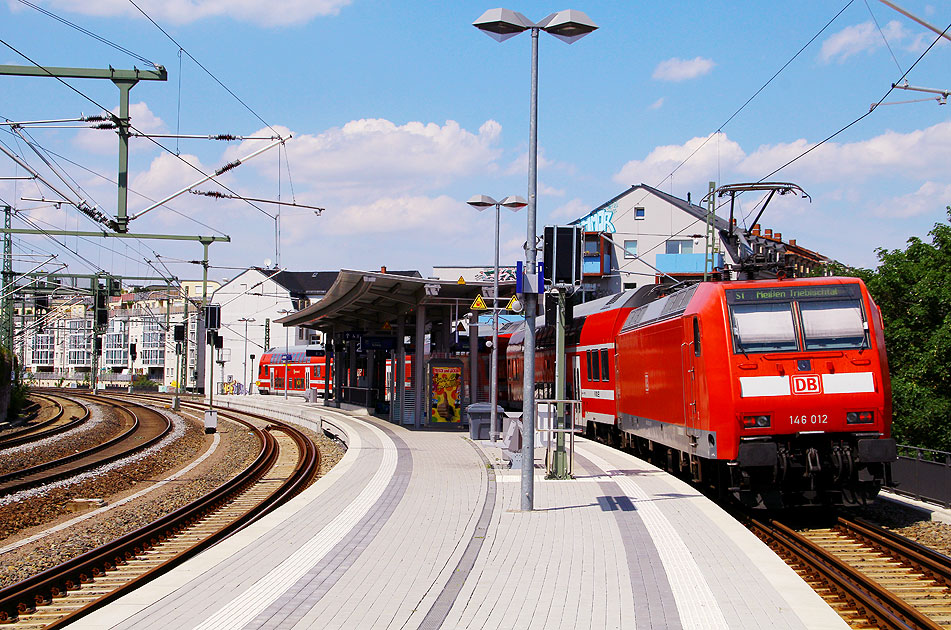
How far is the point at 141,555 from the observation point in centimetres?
1118

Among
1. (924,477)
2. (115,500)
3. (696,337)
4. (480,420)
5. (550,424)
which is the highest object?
(696,337)

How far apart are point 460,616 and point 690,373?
686 cm

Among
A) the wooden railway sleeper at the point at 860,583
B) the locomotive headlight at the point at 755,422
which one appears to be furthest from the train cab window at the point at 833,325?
the wooden railway sleeper at the point at 860,583

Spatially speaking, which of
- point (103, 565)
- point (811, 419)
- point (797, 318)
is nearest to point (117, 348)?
point (103, 565)

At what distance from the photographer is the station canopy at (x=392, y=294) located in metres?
26.0

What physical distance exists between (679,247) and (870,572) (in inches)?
2243

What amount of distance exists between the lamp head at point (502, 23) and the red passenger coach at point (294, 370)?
147 ft

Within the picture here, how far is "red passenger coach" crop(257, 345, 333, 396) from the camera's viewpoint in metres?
58.3

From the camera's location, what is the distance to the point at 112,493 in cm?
1777

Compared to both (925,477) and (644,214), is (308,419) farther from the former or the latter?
(644,214)

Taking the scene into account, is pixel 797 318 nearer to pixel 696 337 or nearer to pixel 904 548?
pixel 696 337

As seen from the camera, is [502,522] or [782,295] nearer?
[502,522]

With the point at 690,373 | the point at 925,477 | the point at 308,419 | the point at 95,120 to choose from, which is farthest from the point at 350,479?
the point at 308,419

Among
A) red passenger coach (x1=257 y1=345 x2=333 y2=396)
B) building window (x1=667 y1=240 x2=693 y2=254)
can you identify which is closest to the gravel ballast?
red passenger coach (x1=257 y1=345 x2=333 y2=396)
